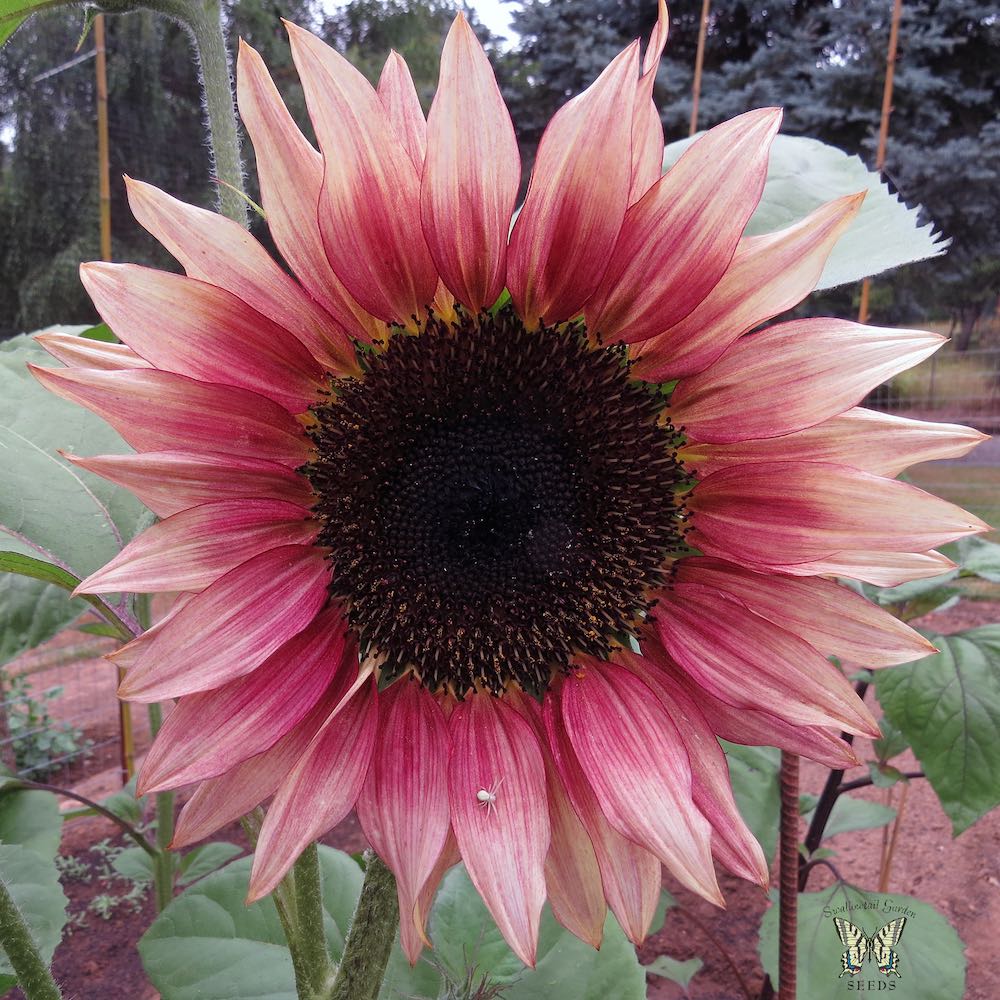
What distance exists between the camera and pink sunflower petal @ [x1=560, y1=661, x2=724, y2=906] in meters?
0.47

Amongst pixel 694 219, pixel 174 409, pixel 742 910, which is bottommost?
pixel 742 910

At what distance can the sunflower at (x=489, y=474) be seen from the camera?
47 cm

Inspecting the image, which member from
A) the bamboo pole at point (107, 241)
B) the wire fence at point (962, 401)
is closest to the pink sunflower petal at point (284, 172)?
the bamboo pole at point (107, 241)

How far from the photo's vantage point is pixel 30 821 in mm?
1287

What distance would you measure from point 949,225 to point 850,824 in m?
5.64

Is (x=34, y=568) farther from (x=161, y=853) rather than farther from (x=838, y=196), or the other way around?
(x=161, y=853)

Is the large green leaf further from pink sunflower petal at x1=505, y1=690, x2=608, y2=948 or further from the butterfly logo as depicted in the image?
the butterfly logo

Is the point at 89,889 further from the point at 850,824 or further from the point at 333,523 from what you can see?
the point at 333,523

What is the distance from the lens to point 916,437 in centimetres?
49

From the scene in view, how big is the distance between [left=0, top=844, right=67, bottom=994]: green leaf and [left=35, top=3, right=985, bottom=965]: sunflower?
2.22ft

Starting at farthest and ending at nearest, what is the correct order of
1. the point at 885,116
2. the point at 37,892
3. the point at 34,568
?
the point at 885,116
the point at 37,892
the point at 34,568

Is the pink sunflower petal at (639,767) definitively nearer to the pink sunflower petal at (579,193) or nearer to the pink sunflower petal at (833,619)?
the pink sunflower petal at (833,619)

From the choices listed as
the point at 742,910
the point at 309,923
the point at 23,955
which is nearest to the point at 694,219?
the point at 309,923

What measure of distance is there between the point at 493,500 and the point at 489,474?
0.06ft
